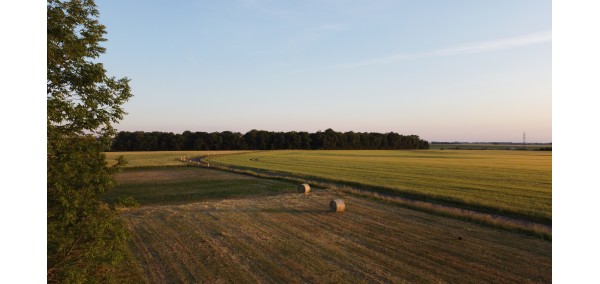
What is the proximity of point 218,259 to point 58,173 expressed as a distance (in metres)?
6.49

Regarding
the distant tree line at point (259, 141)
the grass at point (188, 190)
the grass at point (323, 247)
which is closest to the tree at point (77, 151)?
the grass at point (323, 247)

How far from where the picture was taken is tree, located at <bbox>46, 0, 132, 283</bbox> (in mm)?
6699

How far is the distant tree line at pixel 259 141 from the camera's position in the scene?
12188cm

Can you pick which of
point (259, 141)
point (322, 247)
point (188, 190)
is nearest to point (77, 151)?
point (322, 247)

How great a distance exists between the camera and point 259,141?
13750 centimetres

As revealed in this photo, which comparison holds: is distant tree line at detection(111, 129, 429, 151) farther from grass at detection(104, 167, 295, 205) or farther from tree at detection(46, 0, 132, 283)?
tree at detection(46, 0, 132, 283)

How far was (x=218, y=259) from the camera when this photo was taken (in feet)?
38.2

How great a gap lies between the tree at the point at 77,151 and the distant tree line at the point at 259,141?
122 m

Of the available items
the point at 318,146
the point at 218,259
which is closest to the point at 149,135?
the point at 318,146

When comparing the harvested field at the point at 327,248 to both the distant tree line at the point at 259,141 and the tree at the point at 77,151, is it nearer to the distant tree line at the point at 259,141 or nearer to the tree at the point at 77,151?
the tree at the point at 77,151

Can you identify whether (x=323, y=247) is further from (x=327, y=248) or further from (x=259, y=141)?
(x=259, y=141)

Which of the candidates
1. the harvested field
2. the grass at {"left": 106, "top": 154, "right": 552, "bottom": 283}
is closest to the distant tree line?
the grass at {"left": 106, "top": 154, "right": 552, "bottom": 283}

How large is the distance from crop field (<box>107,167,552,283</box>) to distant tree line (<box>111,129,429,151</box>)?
112m

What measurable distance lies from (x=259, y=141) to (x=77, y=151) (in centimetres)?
13097
